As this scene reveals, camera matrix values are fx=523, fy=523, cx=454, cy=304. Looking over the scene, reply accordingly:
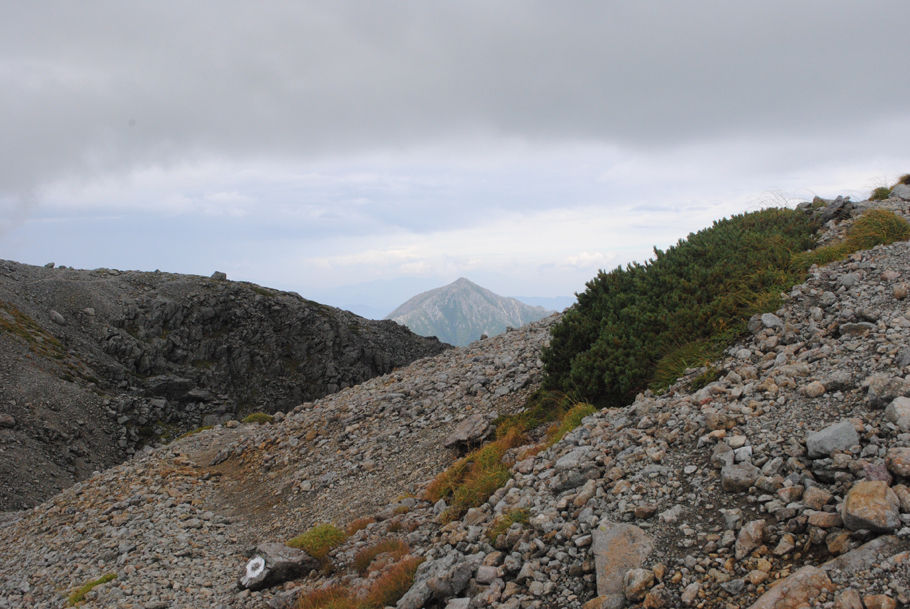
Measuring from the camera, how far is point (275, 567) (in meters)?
8.78

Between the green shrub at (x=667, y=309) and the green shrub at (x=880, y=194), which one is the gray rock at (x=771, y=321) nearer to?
the green shrub at (x=667, y=309)

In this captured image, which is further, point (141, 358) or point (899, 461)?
point (141, 358)

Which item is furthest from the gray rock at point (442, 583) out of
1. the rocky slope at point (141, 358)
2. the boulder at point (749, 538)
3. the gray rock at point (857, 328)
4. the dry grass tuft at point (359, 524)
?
the rocky slope at point (141, 358)

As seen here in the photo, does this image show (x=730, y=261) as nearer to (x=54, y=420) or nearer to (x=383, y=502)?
(x=383, y=502)

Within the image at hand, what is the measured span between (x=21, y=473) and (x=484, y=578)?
3824cm

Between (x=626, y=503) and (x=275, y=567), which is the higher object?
(x=626, y=503)

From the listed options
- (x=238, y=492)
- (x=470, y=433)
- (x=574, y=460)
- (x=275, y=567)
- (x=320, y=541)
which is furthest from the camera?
(x=238, y=492)

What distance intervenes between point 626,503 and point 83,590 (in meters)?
10.7

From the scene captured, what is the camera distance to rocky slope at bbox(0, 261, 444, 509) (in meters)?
39.2

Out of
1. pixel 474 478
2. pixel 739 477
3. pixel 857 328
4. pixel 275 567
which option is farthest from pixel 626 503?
pixel 275 567

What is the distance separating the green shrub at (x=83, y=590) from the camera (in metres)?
10.0

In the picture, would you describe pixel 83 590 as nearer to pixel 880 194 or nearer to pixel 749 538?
pixel 749 538

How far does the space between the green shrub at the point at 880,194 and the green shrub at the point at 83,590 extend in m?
23.4

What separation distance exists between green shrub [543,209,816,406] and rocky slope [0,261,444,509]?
34.3 metres
